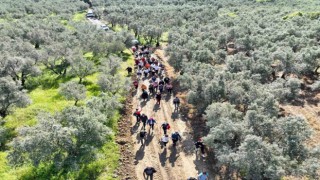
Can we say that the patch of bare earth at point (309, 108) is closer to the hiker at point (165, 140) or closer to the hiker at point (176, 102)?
the hiker at point (176, 102)

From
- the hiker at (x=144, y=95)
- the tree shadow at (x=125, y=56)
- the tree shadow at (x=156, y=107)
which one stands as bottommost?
the tree shadow at (x=125, y=56)

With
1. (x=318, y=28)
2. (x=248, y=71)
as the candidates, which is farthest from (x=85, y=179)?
(x=318, y=28)

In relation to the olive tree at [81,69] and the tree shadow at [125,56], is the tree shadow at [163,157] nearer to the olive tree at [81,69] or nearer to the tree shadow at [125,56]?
the olive tree at [81,69]

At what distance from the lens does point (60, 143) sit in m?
29.6

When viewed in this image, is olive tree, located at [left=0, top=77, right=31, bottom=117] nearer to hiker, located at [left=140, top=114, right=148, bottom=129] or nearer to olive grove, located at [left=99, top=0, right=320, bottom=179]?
hiker, located at [left=140, top=114, right=148, bottom=129]

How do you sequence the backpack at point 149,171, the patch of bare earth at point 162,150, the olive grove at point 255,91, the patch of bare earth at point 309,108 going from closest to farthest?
the olive grove at point 255,91 → the backpack at point 149,171 → the patch of bare earth at point 162,150 → the patch of bare earth at point 309,108

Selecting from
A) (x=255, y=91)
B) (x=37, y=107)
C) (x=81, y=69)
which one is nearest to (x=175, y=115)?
(x=255, y=91)

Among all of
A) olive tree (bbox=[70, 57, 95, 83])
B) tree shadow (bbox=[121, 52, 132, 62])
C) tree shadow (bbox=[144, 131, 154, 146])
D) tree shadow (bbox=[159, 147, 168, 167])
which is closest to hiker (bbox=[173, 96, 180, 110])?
tree shadow (bbox=[144, 131, 154, 146])

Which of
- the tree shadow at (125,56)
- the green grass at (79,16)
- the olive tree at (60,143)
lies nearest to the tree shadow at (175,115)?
the olive tree at (60,143)

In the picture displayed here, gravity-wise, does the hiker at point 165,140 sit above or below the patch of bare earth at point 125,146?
above

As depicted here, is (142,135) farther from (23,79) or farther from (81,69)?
(23,79)

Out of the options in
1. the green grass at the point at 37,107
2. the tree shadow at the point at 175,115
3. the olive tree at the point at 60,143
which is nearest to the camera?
the olive tree at the point at 60,143

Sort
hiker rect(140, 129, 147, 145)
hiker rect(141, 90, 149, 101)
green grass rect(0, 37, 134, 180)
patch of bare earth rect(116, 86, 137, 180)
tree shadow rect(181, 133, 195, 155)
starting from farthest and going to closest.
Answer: hiker rect(141, 90, 149, 101), hiker rect(140, 129, 147, 145), tree shadow rect(181, 133, 195, 155), patch of bare earth rect(116, 86, 137, 180), green grass rect(0, 37, 134, 180)

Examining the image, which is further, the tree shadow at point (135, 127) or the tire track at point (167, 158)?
the tree shadow at point (135, 127)
